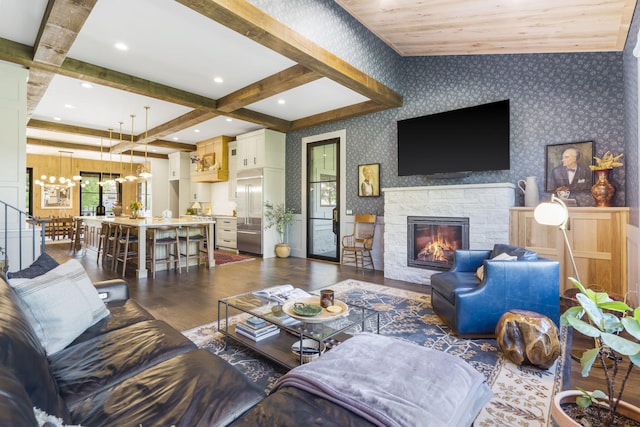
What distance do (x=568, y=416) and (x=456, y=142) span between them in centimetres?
417

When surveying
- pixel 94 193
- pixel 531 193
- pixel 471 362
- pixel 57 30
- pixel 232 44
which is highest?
pixel 232 44

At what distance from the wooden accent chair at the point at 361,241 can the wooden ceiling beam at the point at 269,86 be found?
104 inches

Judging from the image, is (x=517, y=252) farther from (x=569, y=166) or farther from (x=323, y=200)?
(x=323, y=200)

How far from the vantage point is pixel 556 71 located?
4.16 metres

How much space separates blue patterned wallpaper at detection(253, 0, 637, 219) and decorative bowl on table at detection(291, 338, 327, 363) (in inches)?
118

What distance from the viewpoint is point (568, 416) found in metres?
1.15

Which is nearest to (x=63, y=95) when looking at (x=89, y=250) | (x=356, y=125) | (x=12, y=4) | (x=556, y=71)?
(x=12, y=4)

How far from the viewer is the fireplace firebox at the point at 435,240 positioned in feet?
15.4

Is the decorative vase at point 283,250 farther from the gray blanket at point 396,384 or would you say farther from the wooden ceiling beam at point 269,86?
the gray blanket at point 396,384

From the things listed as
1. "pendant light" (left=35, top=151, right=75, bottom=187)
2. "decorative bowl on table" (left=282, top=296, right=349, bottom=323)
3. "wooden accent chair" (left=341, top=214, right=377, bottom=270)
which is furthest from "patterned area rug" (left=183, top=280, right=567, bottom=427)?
"pendant light" (left=35, top=151, right=75, bottom=187)

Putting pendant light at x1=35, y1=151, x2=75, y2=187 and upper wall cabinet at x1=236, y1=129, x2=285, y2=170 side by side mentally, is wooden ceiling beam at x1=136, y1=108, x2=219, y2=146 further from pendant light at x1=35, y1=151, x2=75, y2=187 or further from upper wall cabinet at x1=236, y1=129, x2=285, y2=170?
pendant light at x1=35, y1=151, x2=75, y2=187

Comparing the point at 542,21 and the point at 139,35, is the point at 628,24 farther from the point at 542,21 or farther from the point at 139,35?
the point at 139,35

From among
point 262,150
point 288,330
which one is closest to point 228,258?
point 262,150

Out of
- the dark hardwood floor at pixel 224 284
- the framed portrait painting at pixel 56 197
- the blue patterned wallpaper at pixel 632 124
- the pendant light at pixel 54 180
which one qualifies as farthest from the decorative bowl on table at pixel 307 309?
the framed portrait painting at pixel 56 197
